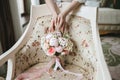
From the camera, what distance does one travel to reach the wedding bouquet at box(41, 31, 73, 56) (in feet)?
4.30

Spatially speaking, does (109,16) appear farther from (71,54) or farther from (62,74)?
(62,74)

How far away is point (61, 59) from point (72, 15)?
0.33m

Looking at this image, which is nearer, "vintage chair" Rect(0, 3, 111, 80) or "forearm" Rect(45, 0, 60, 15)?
"vintage chair" Rect(0, 3, 111, 80)

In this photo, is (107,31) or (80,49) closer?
(80,49)

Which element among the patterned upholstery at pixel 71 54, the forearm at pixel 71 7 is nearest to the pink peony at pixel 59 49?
the patterned upholstery at pixel 71 54

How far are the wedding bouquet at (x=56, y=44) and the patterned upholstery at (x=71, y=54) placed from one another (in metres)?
0.09

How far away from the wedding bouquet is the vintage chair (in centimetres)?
9

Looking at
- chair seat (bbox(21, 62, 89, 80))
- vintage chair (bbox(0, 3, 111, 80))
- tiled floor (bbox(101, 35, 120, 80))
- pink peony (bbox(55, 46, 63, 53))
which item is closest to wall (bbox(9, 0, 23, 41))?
vintage chair (bbox(0, 3, 111, 80))

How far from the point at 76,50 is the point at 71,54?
0.06 meters

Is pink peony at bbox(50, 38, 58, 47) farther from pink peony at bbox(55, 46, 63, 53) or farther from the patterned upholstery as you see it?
the patterned upholstery

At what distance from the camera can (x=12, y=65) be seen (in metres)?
1.29

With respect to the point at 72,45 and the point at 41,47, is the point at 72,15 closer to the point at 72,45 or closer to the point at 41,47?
the point at 72,45

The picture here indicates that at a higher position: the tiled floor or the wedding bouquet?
the wedding bouquet

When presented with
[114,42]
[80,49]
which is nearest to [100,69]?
[80,49]
